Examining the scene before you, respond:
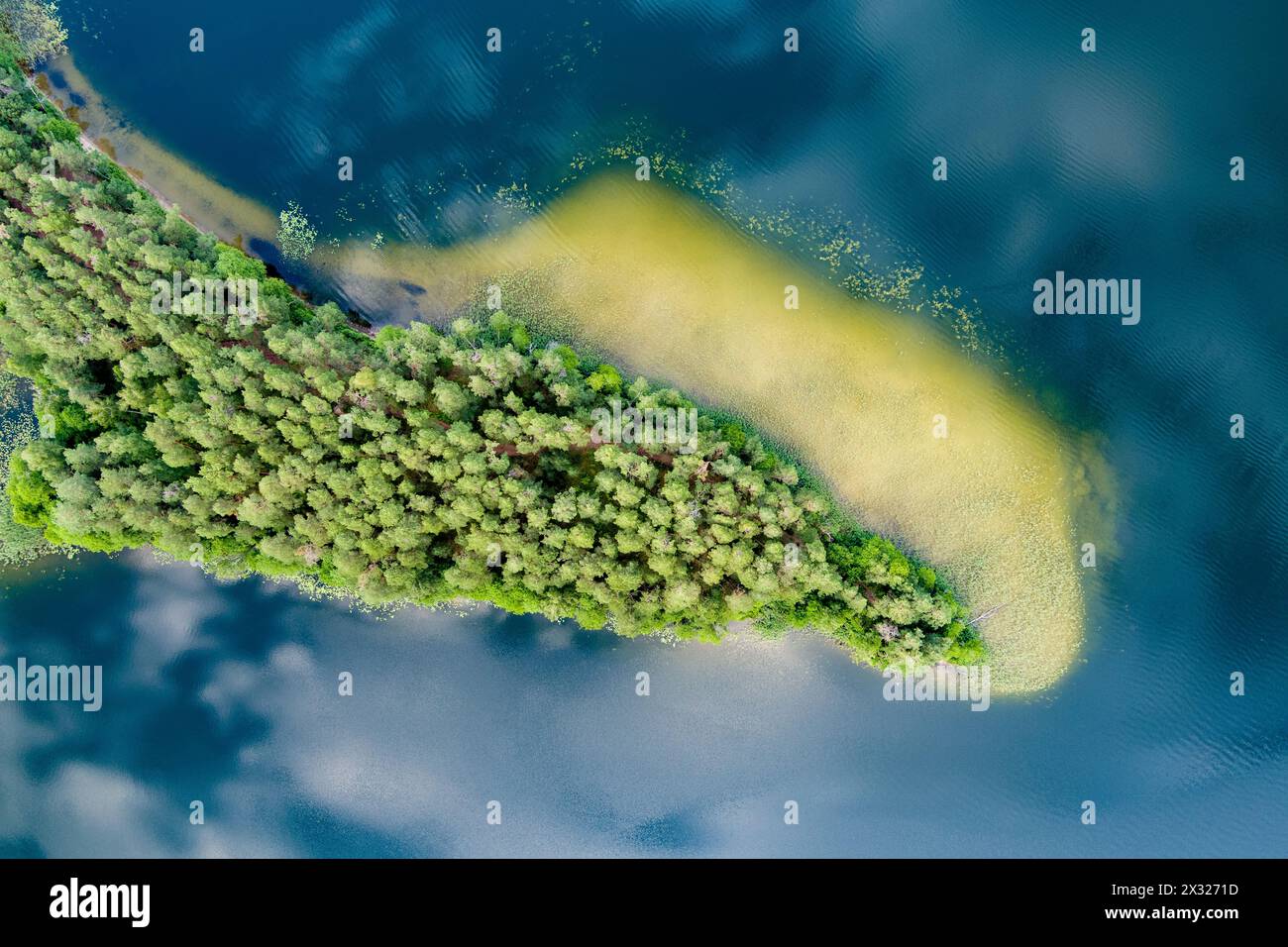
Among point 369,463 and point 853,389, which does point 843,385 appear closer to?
point 853,389

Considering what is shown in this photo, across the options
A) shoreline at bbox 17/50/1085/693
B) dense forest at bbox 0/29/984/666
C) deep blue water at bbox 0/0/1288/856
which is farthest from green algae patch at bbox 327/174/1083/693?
dense forest at bbox 0/29/984/666

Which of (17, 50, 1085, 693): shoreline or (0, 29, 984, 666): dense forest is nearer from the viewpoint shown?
(0, 29, 984, 666): dense forest

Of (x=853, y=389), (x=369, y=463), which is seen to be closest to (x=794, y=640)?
(x=853, y=389)

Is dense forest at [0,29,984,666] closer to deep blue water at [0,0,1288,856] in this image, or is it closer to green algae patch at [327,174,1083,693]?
green algae patch at [327,174,1083,693]

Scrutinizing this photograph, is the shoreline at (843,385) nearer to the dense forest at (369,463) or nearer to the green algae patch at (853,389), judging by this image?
the green algae patch at (853,389)

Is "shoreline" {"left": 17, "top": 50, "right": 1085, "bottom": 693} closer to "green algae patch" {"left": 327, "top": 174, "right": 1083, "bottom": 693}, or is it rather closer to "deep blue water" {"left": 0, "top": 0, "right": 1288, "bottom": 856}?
"green algae patch" {"left": 327, "top": 174, "right": 1083, "bottom": 693}
